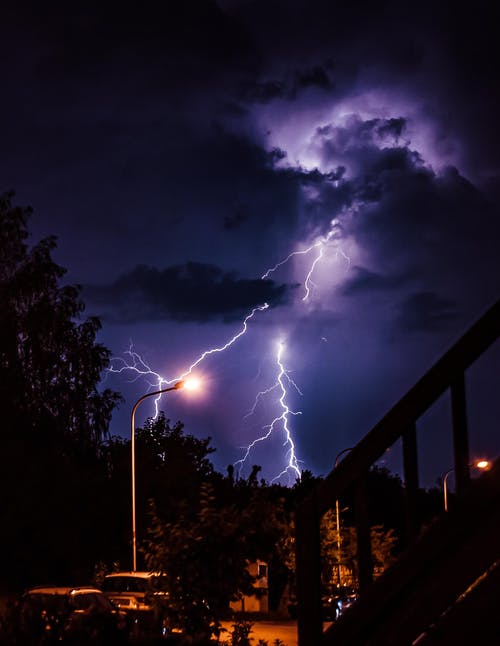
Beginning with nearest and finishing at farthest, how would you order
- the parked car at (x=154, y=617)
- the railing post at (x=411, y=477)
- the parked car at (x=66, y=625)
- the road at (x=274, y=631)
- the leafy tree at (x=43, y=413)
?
the railing post at (x=411, y=477) → the parked car at (x=66, y=625) → the parked car at (x=154, y=617) → the road at (x=274, y=631) → the leafy tree at (x=43, y=413)

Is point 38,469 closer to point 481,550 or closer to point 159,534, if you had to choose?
point 159,534

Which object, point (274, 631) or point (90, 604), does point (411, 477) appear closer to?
point (90, 604)

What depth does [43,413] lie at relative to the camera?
34.5 metres

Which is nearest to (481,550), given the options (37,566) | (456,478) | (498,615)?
(498,615)

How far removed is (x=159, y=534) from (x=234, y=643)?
1680 mm

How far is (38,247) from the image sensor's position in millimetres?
35375

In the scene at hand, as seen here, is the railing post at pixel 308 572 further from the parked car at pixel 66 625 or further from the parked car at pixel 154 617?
the parked car at pixel 154 617

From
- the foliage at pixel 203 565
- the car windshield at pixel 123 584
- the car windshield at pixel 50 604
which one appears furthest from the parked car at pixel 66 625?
the car windshield at pixel 123 584

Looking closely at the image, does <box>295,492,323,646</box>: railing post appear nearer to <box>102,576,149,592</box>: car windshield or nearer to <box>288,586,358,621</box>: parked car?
<box>102,576,149,592</box>: car windshield

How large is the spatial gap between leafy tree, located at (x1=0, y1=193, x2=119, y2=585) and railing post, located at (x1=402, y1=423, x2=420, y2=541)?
28.5m

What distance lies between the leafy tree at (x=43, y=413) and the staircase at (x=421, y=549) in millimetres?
28363

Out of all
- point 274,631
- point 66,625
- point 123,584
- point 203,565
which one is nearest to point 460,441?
point 66,625

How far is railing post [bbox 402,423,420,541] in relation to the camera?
15.5 feet

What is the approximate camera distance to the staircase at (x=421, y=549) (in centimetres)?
365
